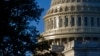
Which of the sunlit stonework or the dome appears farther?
the dome

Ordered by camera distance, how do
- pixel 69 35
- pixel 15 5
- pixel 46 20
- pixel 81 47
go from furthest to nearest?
1. pixel 46 20
2. pixel 69 35
3. pixel 81 47
4. pixel 15 5

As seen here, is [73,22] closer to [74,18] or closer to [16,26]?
[74,18]

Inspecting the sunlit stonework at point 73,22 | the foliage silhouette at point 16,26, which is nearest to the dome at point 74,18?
the sunlit stonework at point 73,22

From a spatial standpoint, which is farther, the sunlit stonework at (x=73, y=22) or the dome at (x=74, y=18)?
the dome at (x=74, y=18)

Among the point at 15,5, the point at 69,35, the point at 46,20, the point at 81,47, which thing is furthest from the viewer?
the point at 46,20

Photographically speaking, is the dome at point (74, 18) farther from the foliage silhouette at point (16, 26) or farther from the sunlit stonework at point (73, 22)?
the foliage silhouette at point (16, 26)

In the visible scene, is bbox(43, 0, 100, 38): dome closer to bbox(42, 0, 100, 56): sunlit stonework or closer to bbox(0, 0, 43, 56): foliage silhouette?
bbox(42, 0, 100, 56): sunlit stonework

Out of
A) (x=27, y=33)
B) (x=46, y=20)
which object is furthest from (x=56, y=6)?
(x=27, y=33)

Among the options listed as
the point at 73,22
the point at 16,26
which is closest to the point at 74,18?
the point at 73,22

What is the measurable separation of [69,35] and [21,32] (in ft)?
351

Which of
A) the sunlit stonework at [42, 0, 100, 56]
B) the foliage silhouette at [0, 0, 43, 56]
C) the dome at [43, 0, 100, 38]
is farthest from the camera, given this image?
the dome at [43, 0, 100, 38]

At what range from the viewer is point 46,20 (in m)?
145

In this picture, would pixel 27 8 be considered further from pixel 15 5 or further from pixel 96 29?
pixel 96 29

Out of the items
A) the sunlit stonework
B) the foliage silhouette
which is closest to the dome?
the sunlit stonework
